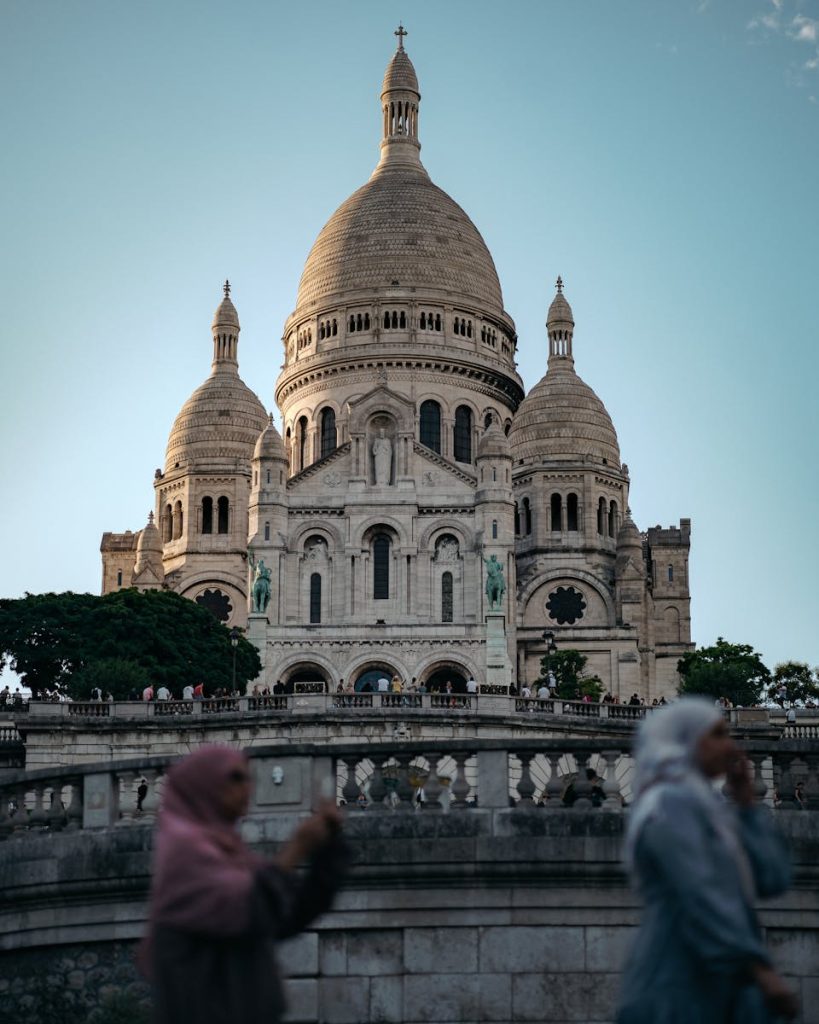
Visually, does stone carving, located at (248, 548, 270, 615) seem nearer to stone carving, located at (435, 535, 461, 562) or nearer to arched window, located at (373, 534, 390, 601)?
arched window, located at (373, 534, 390, 601)

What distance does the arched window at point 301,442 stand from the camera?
101m

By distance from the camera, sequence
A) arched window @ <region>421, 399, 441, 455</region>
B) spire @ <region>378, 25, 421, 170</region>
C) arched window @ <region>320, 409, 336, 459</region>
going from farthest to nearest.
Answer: spire @ <region>378, 25, 421, 170</region> → arched window @ <region>320, 409, 336, 459</region> → arched window @ <region>421, 399, 441, 455</region>

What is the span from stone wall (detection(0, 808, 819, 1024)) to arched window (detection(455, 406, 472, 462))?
282 ft

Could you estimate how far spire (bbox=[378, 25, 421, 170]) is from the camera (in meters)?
116

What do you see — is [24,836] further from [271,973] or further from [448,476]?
[448,476]

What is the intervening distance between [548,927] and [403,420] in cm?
7598

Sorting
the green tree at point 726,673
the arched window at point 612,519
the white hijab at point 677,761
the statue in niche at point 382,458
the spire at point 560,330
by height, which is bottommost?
the white hijab at point 677,761

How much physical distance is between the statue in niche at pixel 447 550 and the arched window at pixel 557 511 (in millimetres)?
12343

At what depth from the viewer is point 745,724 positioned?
1467 inches

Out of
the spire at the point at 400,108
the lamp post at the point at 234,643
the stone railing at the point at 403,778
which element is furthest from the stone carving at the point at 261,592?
the stone railing at the point at 403,778

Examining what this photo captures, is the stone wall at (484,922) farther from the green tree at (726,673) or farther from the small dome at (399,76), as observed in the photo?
the small dome at (399,76)

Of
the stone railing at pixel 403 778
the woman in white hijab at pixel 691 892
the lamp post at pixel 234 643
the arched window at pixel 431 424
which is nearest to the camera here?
the woman in white hijab at pixel 691 892

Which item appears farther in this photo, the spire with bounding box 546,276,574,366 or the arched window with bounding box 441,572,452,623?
the spire with bounding box 546,276,574,366

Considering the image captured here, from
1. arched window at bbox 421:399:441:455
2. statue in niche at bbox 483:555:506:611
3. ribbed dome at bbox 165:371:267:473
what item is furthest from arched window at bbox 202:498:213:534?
statue in niche at bbox 483:555:506:611
